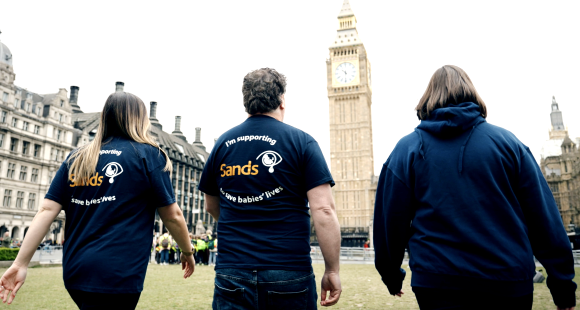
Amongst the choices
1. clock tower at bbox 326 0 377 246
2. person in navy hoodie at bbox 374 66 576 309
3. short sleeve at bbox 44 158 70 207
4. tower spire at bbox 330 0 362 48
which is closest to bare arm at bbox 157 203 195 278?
short sleeve at bbox 44 158 70 207

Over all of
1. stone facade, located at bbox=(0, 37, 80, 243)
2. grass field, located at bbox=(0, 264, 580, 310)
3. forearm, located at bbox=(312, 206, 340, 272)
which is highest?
stone facade, located at bbox=(0, 37, 80, 243)

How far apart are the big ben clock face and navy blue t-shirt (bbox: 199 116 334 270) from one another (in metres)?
84.6

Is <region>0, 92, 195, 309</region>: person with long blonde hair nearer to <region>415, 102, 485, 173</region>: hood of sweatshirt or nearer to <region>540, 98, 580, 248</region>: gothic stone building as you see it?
<region>415, 102, 485, 173</region>: hood of sweatshirt

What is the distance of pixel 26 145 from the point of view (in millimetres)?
44344

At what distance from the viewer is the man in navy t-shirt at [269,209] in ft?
8.75

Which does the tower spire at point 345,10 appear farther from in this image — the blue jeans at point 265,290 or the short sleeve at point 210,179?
the blue jeans at point 265,290

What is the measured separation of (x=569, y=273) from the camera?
93.4 inches

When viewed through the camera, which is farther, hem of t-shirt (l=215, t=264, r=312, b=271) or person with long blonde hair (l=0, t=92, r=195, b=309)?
person with long blonde hair (l=0, t=92, r=195, b=309)

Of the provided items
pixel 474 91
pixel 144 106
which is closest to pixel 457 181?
pixel 474 91

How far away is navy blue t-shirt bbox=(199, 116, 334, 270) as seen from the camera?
2727mm

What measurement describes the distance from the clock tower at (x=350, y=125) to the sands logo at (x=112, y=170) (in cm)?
8031

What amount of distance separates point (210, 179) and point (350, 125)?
3337 inches

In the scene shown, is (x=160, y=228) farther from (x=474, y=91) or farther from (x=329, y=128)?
(x=474, y=91)

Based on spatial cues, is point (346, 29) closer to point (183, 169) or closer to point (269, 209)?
point (183, 169)
